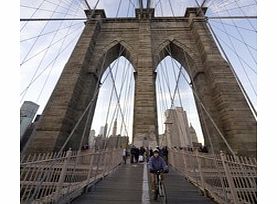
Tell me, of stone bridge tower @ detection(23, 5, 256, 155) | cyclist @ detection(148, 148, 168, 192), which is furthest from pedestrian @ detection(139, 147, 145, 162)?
cyclist @ detection(148, 148, 168, 192)

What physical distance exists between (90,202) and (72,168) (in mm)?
1465

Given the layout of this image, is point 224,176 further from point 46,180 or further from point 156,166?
point 46,180

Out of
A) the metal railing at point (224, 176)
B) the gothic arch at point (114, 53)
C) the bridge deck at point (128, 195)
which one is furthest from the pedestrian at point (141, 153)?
the gothic arch at point (114, 53)

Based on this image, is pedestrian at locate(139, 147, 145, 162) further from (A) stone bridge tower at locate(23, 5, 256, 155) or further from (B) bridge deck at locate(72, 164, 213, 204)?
(B) bridge deck at locate(72, 164, 213, 204)

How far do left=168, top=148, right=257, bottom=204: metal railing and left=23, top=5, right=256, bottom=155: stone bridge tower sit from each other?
4983 millimetres

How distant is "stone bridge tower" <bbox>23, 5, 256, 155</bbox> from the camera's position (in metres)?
12.3

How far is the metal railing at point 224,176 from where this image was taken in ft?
12.6

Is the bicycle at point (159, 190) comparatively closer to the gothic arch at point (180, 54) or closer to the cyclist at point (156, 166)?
the cyclist at point (156, 166)

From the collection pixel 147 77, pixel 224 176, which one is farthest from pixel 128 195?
pixel 147 77

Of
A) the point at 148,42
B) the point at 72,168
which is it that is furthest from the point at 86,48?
the point at 72,168

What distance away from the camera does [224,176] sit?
5.94 meters

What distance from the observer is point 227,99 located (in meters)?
13.2

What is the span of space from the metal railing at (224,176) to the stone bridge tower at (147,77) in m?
4.98

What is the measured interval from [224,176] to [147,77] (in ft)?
36.4
